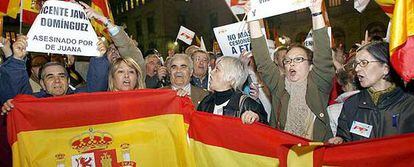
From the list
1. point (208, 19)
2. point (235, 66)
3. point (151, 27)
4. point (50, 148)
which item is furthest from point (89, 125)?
point (151, 27)

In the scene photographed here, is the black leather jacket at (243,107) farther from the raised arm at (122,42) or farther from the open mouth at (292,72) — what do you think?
the raised arm at (122,42)

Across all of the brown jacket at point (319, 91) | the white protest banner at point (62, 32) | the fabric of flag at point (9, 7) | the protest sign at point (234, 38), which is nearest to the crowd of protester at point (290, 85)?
the brown jacket at point (319, 91)

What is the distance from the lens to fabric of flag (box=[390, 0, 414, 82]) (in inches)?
105

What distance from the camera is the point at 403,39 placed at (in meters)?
2.72

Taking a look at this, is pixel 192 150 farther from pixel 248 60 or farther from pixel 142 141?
pixel 248 60

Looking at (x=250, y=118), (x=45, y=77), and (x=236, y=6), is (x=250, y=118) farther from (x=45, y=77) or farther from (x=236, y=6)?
(x=45, y=77)

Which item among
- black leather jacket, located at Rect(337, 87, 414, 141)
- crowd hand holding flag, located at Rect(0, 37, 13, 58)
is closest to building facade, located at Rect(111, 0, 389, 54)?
black leather jacket, located at Rect(337, 87, 414, 141)

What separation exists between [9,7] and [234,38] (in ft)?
10.4

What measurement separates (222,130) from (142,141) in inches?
30.9

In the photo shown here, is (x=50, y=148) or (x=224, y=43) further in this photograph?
(x=224, y=43)

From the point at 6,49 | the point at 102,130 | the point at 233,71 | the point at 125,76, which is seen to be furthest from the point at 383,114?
the point at 6,49

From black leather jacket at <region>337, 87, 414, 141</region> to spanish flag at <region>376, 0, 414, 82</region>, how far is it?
0.60 metres

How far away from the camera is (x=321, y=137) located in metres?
3.85

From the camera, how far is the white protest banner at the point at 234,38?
6.14 meters
